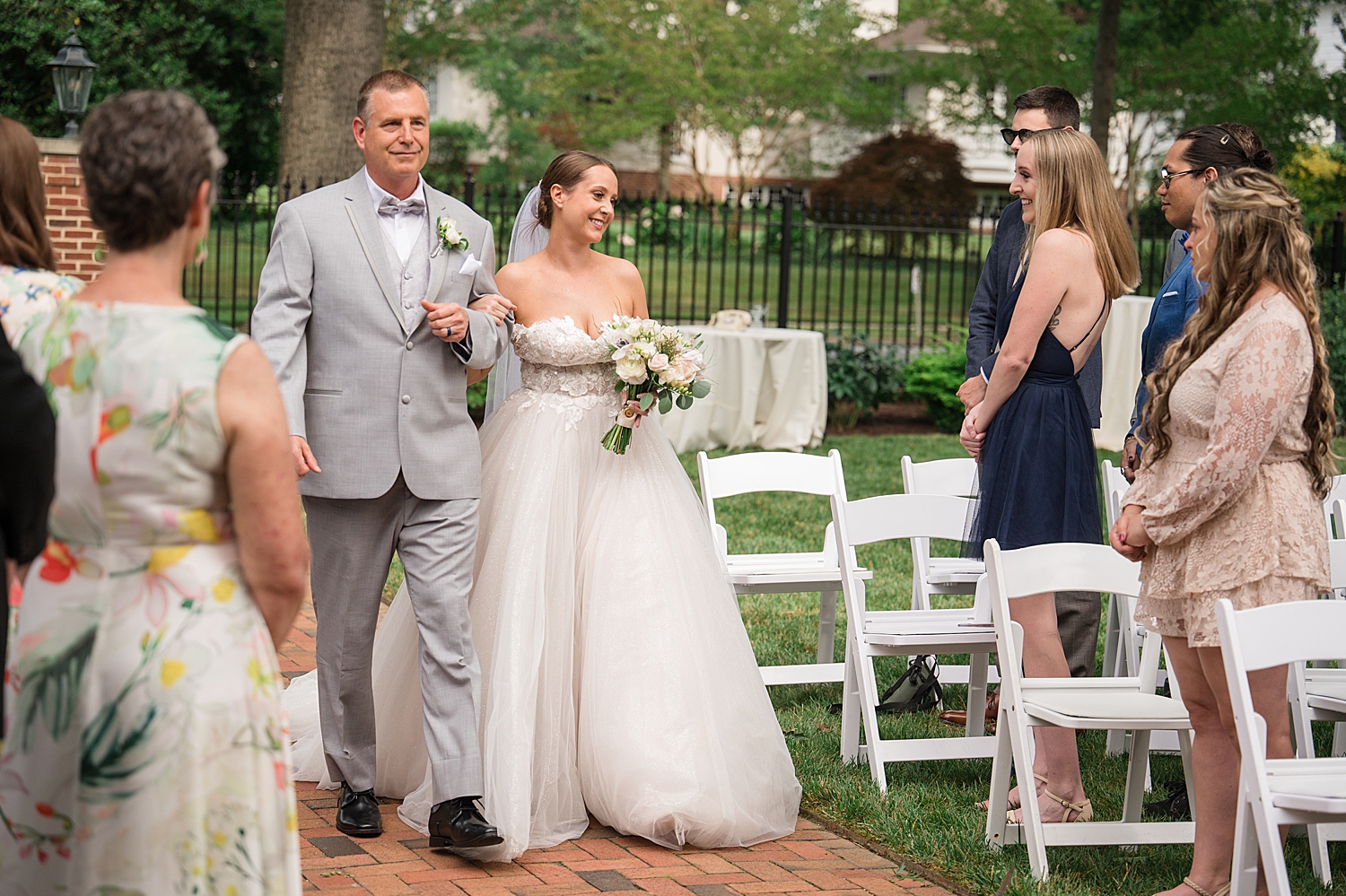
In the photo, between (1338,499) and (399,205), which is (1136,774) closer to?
(1338,499)

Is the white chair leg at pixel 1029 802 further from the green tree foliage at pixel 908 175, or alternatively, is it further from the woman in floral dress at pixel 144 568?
the green tree foliage at pixel 908 175

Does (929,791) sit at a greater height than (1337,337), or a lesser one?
lesser

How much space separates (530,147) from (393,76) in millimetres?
32032

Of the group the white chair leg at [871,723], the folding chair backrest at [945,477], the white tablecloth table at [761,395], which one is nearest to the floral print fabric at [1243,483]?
the white chair leg at [871,723]

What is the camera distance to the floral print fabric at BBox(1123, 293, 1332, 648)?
3520 millimetres

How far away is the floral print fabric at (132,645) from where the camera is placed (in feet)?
7.55

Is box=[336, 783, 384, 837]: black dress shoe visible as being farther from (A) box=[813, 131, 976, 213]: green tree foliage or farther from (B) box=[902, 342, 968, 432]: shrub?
(A) box=[813, 131, 976, 213]: green tree foliage

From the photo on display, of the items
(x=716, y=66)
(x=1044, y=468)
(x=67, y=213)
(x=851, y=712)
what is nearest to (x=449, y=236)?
(x=1044, y=468)

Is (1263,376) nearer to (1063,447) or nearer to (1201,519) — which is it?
(1201,519)

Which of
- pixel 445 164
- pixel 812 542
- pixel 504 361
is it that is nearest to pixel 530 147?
pixel 445 164

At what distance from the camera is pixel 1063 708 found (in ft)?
13.3

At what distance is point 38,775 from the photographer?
2.36 m

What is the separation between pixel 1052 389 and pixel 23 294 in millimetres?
3290

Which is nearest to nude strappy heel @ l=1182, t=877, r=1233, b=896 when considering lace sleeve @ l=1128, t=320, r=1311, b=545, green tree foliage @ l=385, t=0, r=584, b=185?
lace sleeve @ l=1128, t=320, r=1311, b=545
